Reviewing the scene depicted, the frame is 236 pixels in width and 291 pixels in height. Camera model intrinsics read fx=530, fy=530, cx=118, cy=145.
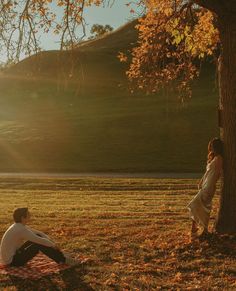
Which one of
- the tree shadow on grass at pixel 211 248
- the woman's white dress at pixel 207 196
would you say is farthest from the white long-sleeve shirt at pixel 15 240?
the woman's white dress at pixel 207 196

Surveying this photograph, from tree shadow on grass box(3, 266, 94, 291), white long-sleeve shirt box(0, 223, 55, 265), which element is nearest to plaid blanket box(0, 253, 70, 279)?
tree shadow on grass box(3, 266, 94, 291)

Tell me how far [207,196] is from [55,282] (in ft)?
13.1

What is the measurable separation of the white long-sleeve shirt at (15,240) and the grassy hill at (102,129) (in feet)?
12.7

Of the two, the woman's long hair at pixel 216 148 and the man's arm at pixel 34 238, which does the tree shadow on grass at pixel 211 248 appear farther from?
the man's arm at pixel 34 238

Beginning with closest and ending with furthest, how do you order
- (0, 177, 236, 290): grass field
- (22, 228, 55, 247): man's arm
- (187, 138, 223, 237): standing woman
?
(0, 177, 236, 290): grass field, (22, 228, 55, 247): man's arm, (187, 138, 223, 237): standing woman

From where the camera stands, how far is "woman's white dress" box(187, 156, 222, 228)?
11.3 m

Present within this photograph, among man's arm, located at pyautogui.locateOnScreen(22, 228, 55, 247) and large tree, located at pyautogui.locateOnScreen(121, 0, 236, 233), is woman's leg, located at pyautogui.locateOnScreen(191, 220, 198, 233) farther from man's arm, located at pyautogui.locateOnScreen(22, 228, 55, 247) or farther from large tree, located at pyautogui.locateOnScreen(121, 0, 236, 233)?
man's arm, located at pyautogui.locateOnScreen(22, 228, 55, 247)

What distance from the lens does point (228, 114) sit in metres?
11.3

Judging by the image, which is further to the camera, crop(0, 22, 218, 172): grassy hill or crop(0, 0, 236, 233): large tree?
crop(0, 22, 218, 172): grassy hill

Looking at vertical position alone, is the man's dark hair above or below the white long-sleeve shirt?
above

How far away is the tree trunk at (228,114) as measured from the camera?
11.2 meters

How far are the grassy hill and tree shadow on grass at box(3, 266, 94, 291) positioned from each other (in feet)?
15.3

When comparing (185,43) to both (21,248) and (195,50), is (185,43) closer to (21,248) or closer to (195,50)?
(195,50)

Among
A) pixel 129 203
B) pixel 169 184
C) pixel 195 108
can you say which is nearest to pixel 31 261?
pixel 129 203
